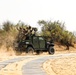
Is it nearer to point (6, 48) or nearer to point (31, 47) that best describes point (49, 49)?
point (31, 47)

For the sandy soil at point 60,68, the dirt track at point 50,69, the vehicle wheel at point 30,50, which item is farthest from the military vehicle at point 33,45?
the dirt track at point 50,69

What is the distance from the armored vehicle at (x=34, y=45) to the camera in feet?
129

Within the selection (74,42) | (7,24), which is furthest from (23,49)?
(74,42)

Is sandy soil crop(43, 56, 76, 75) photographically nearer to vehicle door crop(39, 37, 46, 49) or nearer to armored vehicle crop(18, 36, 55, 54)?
armored vehicle crop(18, 36, 55, 54)

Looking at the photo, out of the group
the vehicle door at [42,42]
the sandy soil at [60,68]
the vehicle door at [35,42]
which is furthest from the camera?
the vehicle door at [42,42]

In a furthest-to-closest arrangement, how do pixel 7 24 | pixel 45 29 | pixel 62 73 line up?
pixel 45 29 → pixel 7 24 → pixel 62 73

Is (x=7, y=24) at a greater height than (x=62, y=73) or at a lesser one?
greater

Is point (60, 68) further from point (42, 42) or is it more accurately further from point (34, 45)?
point (42, 42)

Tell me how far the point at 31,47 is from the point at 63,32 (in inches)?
876

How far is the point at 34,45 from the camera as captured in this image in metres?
39.6

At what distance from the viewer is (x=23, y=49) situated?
4050cm

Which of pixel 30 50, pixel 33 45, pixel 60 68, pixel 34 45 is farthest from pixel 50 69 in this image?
pixel 34 45

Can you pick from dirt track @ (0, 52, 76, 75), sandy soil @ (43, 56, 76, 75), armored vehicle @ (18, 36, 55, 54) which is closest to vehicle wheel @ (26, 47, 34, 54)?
armored vehicle @ (18, 36, 55, 54)

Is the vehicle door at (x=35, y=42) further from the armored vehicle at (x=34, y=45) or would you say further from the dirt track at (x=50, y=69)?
the dirt track at (x=50, y=69)
